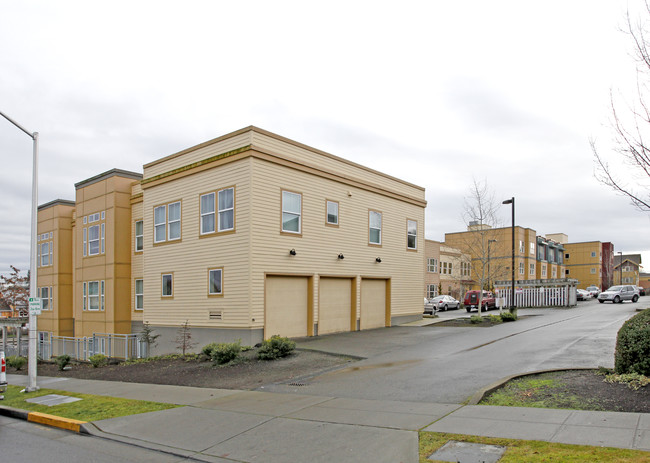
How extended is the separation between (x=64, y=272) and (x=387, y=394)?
99.4ft

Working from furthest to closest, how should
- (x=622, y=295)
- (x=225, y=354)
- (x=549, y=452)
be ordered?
(x=622, y=295)
(x=225, y=354)
(x=549, y=452)

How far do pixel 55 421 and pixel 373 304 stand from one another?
53.8ft

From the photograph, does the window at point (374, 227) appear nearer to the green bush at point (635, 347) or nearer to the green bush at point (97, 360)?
the green bush at point (97, 360)

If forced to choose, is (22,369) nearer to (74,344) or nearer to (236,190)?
(74,344)

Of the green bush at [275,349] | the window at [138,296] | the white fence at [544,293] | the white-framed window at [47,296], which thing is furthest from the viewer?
the white fence at [544,293]

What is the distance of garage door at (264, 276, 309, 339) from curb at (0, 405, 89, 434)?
8.50m

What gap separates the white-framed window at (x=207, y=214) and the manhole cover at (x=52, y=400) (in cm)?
855

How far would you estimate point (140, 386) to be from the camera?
13.5 m

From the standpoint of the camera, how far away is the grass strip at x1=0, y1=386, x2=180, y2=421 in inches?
397

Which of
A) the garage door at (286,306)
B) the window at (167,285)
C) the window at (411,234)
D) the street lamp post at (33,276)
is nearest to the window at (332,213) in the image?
the garage door at (286,306)

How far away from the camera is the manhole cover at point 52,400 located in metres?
11.8

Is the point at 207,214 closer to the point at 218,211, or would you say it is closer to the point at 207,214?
the point at 207,214

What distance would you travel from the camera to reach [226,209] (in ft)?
62.8

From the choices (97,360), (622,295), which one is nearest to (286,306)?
(97,360)
